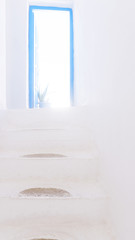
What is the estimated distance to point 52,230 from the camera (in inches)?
49.3

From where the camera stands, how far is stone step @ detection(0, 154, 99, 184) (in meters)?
1.59

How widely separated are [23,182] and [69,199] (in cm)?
42

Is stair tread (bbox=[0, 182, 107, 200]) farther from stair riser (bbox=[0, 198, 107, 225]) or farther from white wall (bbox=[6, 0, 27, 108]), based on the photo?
white wall (bbox=[6, 0, 27, 108])

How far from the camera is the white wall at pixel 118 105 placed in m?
0.96

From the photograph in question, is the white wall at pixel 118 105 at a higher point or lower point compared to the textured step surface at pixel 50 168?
higher

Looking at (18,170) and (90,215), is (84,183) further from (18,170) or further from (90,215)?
(18,170)

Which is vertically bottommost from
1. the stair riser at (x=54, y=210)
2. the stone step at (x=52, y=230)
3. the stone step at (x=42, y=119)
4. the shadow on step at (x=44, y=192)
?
the stone step at (x=52, y=230)

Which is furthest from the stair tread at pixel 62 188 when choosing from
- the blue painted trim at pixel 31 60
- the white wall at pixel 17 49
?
the blue painted trim at pixel 31 60

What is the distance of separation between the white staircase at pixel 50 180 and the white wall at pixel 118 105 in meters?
0.17

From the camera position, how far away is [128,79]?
991 mm

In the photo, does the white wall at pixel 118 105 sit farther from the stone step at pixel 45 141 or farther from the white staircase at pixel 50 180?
the stone step at pixel 45 141

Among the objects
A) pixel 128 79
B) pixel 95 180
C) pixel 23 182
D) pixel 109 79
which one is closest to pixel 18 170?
pixel 23 182

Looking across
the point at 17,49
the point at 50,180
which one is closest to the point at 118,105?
the point at 50,180

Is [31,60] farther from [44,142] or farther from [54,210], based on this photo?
[54,210]
